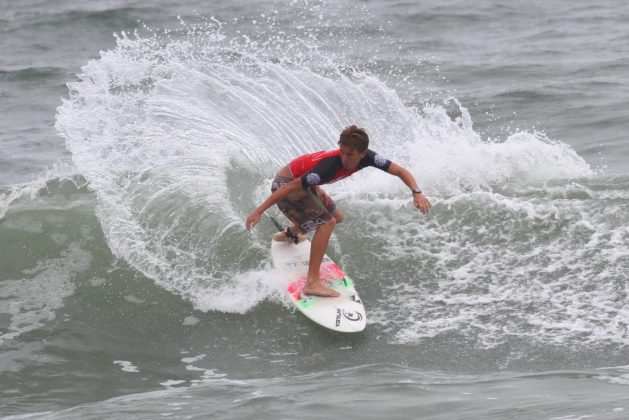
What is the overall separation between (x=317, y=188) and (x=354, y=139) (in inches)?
36.8

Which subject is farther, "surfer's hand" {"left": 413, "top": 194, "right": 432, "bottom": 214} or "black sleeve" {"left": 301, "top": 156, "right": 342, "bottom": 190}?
"black sleeve" {"left": 301, "top": 156, "right": 342, "bottom": 190}

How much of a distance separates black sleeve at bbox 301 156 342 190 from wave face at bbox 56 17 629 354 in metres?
1.15

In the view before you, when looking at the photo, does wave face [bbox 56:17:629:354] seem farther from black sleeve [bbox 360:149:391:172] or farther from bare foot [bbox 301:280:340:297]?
black sleeve [bbox 360:149:391:172]

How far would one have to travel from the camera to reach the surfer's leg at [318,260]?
7438 mm

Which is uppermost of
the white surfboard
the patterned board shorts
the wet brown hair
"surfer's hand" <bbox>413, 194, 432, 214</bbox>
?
the wet brown hair

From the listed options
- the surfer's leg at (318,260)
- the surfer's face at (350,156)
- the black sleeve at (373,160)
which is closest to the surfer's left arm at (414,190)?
the black sleeve at (373,160)

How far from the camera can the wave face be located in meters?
7.56

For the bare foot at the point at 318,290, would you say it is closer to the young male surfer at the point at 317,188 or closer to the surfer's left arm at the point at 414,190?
the young male surfer at the point at 317,188

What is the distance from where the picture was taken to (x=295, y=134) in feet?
33.5

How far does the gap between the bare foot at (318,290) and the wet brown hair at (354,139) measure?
1.24 meters

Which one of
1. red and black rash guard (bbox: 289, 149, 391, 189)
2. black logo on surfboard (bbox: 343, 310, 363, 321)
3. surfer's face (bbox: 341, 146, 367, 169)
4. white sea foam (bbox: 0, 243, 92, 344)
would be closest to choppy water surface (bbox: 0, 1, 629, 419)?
white sea foam (bbox: 0, 243, 92, 344)

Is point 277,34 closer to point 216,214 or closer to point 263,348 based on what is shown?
point 216,214

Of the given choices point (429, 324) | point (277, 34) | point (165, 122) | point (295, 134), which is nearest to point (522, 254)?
point (429, 324)

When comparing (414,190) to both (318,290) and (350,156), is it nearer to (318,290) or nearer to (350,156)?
(350,156)
